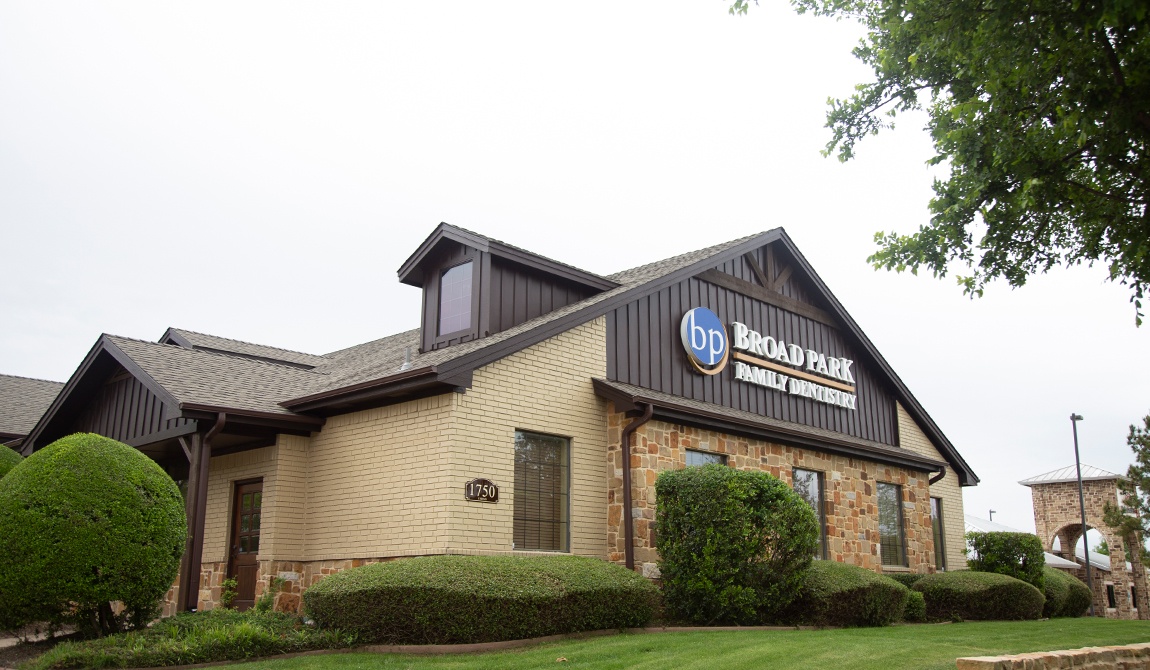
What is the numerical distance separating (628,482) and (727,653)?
4539mm

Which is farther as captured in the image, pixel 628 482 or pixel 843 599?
pixel 628 482

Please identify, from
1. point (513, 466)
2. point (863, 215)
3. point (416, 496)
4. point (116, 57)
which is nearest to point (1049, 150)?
point (863, 215)

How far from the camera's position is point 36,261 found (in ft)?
72.3

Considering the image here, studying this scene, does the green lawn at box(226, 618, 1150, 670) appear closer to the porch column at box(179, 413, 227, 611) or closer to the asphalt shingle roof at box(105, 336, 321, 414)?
the porch column at box(179, 413, 227, 611)

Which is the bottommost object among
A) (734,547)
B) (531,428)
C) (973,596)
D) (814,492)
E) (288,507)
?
(973,596)

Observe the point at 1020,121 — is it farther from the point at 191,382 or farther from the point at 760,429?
the point at 191,382

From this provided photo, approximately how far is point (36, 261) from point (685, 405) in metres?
16.7

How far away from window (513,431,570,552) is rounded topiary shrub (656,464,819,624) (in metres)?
1.62

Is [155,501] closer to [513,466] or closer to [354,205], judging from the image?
[513,466]

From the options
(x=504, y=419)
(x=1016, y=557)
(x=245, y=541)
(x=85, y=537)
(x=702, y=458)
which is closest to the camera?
(x=85, y=537)

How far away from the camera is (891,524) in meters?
19.1

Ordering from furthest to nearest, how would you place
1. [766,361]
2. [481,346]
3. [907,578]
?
[766,361] < [907,578] < [481,346]

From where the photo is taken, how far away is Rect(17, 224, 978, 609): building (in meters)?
12.4

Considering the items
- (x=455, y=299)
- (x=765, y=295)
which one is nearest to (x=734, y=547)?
(x=455, y=299)
